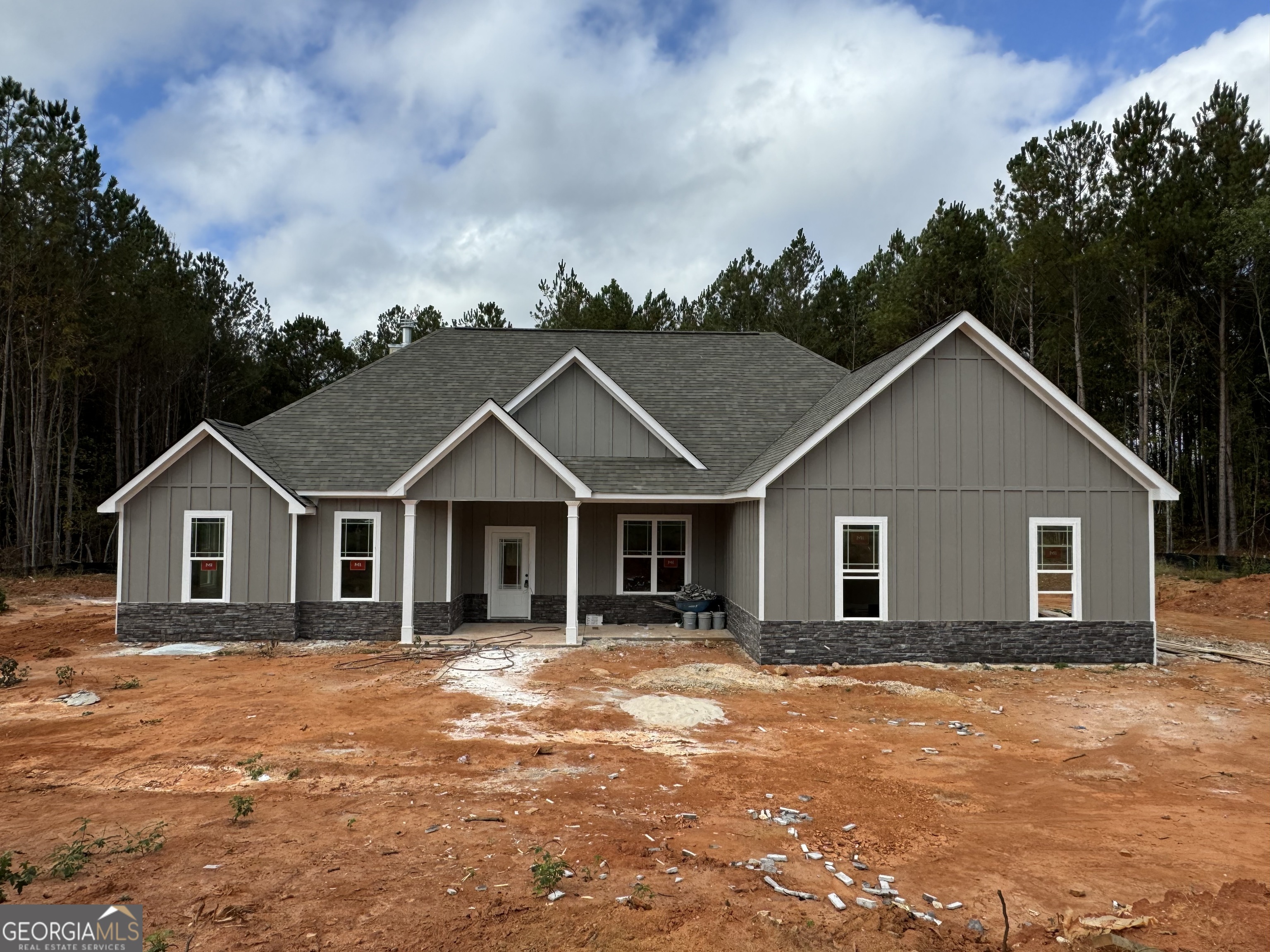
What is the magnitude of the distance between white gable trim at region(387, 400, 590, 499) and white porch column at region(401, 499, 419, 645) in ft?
1.40

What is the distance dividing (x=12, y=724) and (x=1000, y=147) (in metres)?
37.1

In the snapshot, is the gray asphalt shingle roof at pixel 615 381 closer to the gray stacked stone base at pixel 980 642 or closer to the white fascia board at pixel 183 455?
the white fascia board at pixel 183 455

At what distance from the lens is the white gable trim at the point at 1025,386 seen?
12984mm

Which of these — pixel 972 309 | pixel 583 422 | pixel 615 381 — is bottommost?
pixel 583 422

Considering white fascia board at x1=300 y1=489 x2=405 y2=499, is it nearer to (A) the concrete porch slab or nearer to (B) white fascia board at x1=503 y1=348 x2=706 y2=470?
(A) the concrete porch slab

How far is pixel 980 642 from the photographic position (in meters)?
13.1

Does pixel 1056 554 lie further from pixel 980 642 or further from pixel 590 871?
pixel 590 871

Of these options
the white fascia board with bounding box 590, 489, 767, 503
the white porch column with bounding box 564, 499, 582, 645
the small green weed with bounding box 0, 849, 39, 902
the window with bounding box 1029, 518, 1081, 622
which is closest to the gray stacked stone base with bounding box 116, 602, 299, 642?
the white porch column with bounding box 564, 499, 582, 645

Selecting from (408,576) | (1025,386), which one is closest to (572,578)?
(408,576)

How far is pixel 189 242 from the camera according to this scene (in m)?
37.1

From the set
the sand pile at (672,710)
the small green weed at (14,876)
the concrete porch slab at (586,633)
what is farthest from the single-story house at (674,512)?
the small green weed at (14,876)

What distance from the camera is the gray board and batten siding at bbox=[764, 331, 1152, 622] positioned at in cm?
1320

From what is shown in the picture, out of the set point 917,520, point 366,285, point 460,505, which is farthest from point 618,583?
point 366,285

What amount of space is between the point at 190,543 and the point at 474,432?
6.31 meters
